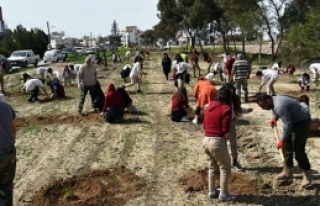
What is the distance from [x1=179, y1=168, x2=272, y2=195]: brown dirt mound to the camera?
611 centimetres

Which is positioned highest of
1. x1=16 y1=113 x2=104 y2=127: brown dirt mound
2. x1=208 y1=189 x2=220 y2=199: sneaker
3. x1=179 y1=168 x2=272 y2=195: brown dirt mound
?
x1=16 y1=113 x2=104 y2=127: brown dirt mound

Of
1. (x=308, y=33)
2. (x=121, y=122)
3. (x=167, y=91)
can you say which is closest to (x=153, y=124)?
(x=121, y=122)

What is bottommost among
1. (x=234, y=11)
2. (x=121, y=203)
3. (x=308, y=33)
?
(x=121, y=203)

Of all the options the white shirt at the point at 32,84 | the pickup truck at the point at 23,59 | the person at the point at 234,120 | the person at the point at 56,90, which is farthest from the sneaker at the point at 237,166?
the pickup truck at the point at 23,59

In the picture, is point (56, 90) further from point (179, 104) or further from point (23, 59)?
point (23, 59)

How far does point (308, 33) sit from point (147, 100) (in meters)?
13.0

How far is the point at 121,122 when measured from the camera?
1098cm

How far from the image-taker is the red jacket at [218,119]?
5230mm

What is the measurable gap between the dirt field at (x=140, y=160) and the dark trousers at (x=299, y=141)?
0.51 m

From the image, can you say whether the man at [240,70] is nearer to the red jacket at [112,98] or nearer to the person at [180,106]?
the person at [180,106]

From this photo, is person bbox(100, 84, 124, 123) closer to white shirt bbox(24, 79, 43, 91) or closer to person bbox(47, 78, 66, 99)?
white shirt bbox(24, 79, 43, 91)

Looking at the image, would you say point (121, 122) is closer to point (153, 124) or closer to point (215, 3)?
point (153, 124)

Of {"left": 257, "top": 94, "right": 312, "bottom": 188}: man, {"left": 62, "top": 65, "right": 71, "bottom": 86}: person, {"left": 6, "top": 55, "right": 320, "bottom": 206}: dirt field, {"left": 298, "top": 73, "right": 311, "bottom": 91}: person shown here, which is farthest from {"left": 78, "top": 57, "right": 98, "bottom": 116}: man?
{"left": 298, "top": 73, "right": 311, "bottom": 91}: person

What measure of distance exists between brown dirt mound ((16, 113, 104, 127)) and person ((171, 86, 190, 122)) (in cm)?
210
